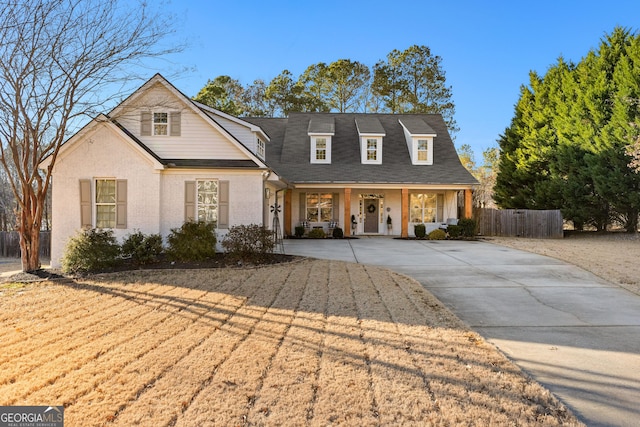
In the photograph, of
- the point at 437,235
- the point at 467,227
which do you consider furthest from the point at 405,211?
the point at 467,227

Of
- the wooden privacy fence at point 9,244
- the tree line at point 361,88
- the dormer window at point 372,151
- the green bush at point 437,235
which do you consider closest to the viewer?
the green bush at point 437,235

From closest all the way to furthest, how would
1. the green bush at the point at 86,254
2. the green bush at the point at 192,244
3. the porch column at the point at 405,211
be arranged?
the green bush at the point at 86,254 → the green bush at the point at 192,244 → the porch column at the point at 405,211

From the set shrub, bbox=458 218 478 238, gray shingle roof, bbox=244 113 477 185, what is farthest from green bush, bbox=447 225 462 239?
gray shingle roof, bbox=244 113 477 185

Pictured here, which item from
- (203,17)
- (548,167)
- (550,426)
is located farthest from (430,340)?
(548,167)

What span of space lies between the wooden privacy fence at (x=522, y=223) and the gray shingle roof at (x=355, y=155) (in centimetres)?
307

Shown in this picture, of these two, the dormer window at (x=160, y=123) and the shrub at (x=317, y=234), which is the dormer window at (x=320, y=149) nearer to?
the shrub at (x=317, y=234)

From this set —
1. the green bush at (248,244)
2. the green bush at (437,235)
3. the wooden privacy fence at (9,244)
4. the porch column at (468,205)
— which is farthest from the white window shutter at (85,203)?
the porch column at (468,205)

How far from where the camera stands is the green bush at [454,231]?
65.0 feet

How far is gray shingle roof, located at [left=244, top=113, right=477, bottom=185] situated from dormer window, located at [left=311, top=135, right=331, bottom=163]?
1.28 ft

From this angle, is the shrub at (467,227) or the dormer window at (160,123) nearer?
the dormer window at (160,123)

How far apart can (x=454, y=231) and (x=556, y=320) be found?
14.3 m

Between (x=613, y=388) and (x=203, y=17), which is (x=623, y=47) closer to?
(x=203, y=17)

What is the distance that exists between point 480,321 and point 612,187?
1903 cm

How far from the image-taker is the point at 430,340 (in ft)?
15.8
